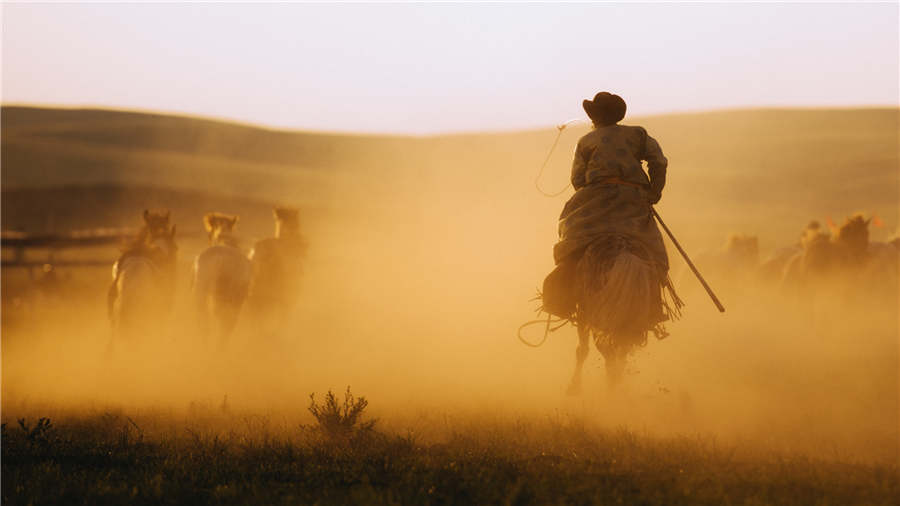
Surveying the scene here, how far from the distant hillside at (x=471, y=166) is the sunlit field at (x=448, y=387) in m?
3.04

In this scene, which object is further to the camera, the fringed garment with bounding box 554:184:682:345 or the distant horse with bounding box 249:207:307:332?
the distant horse with bounding box 249:207:307:332

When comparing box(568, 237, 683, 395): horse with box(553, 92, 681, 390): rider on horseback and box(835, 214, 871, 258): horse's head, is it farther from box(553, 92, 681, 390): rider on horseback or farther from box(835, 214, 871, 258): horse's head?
box(835, 214, 871, 258): horse's head

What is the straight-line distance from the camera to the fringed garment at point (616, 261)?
10.6m

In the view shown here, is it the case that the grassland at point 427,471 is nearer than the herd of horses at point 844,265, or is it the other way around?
the grassland at point 427,471

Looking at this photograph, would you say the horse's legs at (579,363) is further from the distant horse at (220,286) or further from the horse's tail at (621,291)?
the distant horse at (220,286)

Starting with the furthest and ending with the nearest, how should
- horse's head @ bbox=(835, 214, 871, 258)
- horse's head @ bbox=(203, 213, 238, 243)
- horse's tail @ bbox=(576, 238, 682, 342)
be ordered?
horse's head @ bbox=(835, 214, 871, 258) → horse's head @ bbox=(203, 213, 238, 243) → horse's tail @ bbox=(576, 238, 682, 342)

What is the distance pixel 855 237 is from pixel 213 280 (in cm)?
1172

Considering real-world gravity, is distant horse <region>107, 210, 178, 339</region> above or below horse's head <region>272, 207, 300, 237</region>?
below

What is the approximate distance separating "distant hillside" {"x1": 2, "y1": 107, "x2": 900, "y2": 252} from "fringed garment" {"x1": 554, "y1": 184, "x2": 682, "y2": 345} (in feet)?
71.1

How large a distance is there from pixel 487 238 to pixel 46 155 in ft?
151

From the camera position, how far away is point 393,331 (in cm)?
2050

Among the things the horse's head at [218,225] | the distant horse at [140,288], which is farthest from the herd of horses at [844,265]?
the distant horse at [140,288]

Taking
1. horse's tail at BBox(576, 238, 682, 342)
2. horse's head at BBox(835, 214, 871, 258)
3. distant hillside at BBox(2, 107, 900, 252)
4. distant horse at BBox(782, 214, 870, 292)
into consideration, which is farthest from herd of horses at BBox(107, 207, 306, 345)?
distant hillside at BBox(2, 107, 900, 252)

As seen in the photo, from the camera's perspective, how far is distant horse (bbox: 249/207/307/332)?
18.0m
